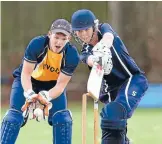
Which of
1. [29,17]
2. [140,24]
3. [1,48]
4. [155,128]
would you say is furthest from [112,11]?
[155,128]

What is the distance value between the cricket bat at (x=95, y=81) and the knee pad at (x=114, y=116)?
0.63 ft

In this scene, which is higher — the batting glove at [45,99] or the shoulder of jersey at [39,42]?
the shoulder of jersey at [39,42]

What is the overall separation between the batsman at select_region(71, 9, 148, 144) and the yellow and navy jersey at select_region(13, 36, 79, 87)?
4.2 inches

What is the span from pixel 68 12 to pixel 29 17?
2.68ft

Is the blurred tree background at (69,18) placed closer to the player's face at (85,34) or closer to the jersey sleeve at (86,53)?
the jersey sleeve at (86,53)

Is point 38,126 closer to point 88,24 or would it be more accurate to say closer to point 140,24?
point 88,24

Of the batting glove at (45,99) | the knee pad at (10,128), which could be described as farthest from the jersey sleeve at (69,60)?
the knee pad at (10,128)

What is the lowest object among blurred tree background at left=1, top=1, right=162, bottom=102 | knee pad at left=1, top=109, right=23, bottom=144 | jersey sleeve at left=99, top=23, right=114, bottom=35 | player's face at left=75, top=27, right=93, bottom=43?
knee pad at left=1, top=109, right=23, bottom=144

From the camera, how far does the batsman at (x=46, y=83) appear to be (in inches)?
166

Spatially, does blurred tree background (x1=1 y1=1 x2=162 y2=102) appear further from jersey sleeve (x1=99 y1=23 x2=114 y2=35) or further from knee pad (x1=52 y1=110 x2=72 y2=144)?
jersey sleeve (x1=99 y1=23 x2=114 y2=35)

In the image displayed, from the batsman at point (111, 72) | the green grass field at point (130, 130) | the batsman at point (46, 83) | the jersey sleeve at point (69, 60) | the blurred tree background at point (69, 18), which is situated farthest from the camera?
the blurred tree background at point (69, 18)

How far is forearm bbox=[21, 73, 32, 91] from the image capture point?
14.0 ft

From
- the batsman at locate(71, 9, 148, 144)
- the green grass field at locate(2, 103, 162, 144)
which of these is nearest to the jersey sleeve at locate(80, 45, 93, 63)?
the batsman at locate(71, 9, 148, 144)

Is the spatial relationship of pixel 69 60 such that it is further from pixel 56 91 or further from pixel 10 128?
pixel 10 128
